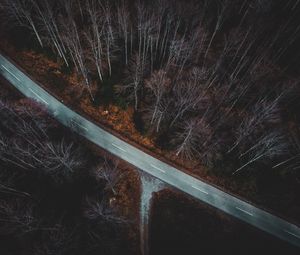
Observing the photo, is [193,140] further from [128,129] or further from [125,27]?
[125,27]

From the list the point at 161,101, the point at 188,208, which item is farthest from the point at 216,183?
the point at 161,101

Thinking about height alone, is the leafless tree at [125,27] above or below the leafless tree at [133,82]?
above

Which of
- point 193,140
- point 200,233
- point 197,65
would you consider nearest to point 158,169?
point 193,140

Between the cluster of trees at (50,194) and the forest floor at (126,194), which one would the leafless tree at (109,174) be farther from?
the forest floor at (126,194)

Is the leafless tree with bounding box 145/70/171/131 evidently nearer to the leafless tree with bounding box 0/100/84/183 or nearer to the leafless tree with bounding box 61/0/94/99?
the leafless tree with bounding box 61/0/94/99

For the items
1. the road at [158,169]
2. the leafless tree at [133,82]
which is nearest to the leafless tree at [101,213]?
the road at [158,169]

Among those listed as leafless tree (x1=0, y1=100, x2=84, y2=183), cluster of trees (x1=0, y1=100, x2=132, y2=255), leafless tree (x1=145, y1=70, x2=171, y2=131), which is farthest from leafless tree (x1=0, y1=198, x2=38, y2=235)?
leafless tree (x1=145, y1=70, x2=171, y2=131)
